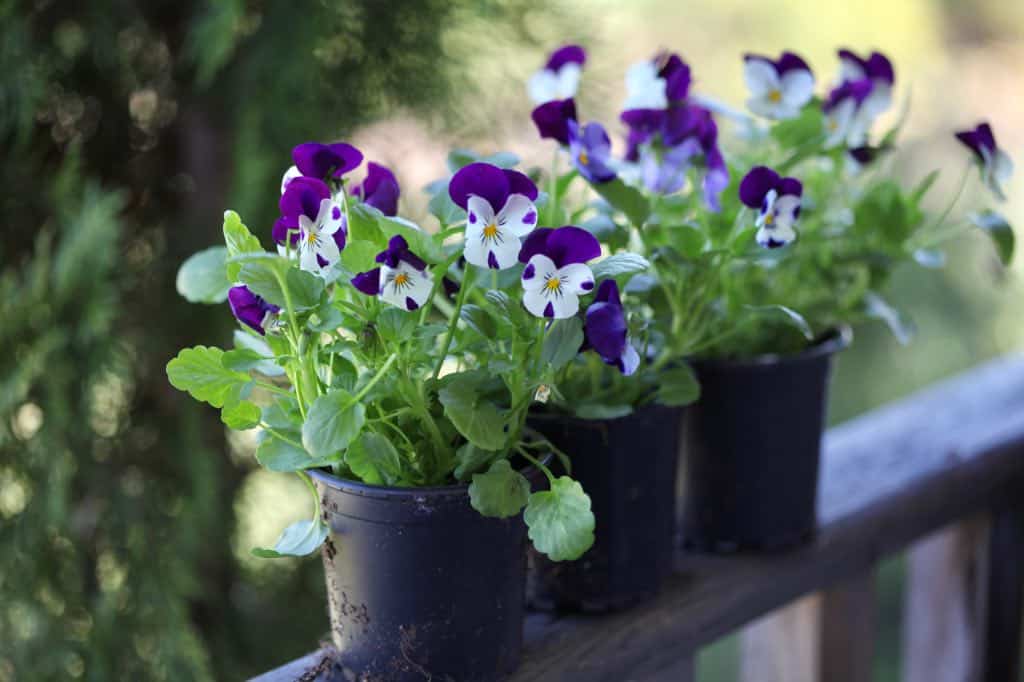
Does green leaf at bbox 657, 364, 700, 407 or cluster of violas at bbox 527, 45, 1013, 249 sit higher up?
cluster of violas at bbox 527, 45, 1013, 249

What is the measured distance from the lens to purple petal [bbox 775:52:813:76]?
803mm

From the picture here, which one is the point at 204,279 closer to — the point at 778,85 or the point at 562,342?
the point at 562,342

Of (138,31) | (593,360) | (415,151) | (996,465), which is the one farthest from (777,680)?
(138,31)

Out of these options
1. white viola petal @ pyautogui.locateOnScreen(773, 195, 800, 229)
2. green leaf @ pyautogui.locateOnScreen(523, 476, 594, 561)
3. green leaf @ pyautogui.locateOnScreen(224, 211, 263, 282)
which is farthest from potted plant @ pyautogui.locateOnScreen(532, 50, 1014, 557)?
green leaf @ pyautogui.locateOnScreen(224, 211, 263, 282)

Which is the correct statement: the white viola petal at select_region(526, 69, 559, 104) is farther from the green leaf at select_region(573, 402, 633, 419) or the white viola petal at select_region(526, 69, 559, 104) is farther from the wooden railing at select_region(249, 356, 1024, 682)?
the wooden railing at select_region(249, 356, 1024, 682)

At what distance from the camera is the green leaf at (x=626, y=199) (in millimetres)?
696

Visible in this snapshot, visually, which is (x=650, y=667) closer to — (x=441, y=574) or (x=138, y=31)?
(x=441, y=574)

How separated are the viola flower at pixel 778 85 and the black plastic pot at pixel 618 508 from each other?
0.78ft

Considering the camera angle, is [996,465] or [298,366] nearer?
[298,366]

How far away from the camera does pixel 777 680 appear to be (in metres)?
1.14

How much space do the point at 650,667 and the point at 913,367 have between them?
6.64 ft

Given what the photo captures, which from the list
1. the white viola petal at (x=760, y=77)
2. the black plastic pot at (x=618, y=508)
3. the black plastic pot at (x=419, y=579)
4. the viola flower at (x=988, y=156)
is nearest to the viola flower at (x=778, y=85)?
the white viola petal at (x=760, y=77)

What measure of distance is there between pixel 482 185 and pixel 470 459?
0.54ft

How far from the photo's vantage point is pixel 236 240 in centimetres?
60
